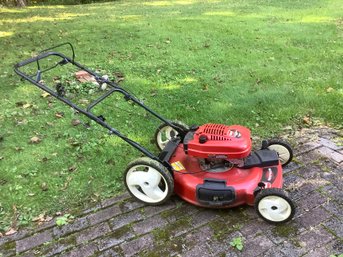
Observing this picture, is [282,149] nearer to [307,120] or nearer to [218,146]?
[218,146]

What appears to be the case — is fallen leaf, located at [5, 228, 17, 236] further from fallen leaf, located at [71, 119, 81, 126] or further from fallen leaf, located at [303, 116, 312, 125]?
fallen leaf, located at [303, 116, 312, 125]

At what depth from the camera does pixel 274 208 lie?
9.97 feet

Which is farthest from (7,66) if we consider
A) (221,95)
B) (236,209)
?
(236,209)

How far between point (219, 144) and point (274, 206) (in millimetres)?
661

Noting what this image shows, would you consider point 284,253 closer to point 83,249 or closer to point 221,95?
point 83,249

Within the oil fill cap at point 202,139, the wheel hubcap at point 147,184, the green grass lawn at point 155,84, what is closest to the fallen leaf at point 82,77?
the green grass lawn at point 155,84

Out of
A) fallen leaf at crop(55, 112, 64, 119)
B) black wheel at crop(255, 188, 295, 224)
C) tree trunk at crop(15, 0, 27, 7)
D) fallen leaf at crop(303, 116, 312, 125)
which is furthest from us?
tree trunk at crop(15, 0, 27, 7)

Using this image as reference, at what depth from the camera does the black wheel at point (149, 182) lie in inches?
126

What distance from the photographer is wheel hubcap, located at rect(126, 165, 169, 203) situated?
328 cm

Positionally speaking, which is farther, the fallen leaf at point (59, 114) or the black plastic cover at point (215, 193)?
the fallen leaf at point (59, 114)

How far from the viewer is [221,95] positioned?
5523 mm

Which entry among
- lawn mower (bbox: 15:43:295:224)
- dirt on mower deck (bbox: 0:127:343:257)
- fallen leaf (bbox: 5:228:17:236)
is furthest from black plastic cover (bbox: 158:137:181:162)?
fallen leaf (bbox: 5:228:17:236)

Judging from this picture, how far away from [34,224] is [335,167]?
295 centimetres

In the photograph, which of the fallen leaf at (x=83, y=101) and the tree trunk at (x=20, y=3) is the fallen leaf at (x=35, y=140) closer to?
the fallen leaf at (x=83, y=101)
